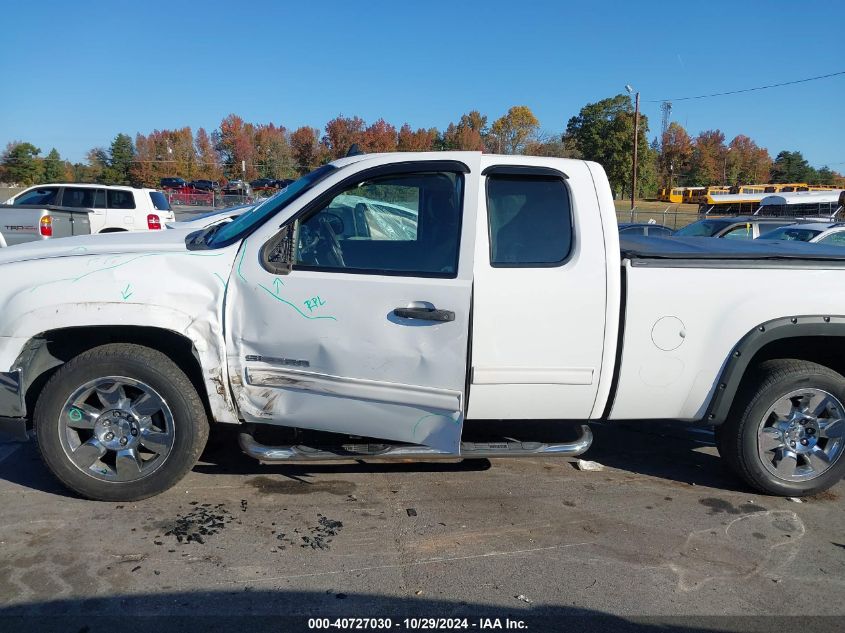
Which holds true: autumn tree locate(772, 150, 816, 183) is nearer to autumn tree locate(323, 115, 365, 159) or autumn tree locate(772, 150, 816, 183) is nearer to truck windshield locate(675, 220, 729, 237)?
autumn tree locate(323, 115, 365, 159)

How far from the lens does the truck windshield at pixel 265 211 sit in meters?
3.75

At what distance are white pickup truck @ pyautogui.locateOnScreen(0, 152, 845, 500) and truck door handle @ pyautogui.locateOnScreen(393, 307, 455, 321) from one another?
0.4 inches

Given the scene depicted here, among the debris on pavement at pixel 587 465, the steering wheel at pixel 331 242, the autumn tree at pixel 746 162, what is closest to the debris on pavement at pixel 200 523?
the steering wheel at pixel 331 242

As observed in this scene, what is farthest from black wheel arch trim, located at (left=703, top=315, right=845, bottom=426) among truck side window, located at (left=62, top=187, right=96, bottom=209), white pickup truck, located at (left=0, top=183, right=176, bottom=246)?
truck side window, located at (left=62, top=187, right=96, bottom=209)

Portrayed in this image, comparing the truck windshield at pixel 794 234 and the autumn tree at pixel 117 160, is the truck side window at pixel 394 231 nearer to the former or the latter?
the truck windshield at pixel 794 234

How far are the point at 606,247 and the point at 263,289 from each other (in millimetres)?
1908

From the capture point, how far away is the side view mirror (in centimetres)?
361

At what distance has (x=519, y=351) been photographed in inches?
143

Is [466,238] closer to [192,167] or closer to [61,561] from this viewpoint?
[61,561]

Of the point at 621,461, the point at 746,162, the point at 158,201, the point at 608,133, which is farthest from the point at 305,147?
the point at 621,461

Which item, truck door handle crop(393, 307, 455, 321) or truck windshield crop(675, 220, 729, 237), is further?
truck windshield crop(675, 220, 729, 237)

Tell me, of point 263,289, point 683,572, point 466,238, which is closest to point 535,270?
point 466,238

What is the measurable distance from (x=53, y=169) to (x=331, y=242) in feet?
258

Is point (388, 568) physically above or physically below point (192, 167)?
below
